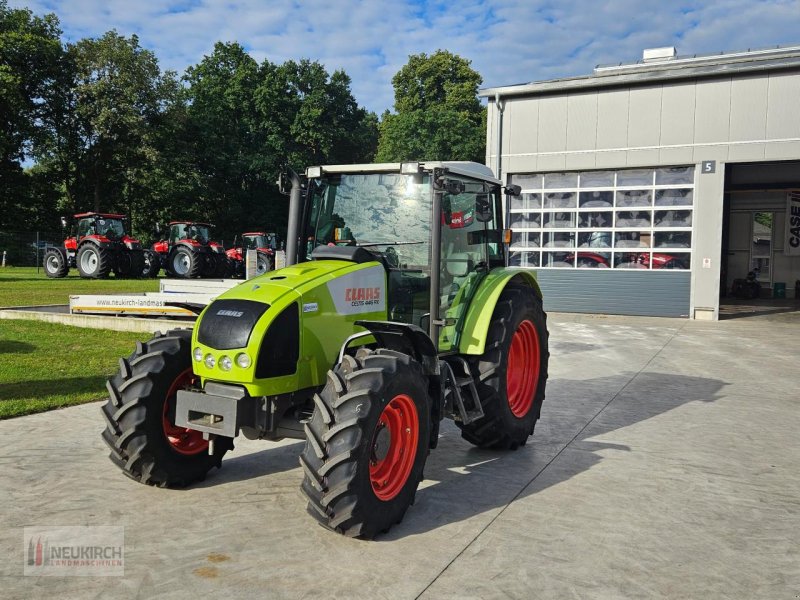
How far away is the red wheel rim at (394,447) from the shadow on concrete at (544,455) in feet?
0.76

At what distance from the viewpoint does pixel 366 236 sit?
4707mm

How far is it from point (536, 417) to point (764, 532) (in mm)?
2046

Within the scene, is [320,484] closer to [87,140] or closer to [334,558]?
[334,558]

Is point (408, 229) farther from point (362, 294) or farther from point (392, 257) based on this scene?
point (362, 294)

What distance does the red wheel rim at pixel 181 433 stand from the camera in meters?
4.09

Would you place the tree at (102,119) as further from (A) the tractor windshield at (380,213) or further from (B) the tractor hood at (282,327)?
(B) the tractor hood at (282,327)

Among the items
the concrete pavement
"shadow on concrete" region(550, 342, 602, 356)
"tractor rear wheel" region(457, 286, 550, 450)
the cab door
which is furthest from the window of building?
the cab door

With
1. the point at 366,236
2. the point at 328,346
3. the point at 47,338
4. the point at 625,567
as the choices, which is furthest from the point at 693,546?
the point at 47,338

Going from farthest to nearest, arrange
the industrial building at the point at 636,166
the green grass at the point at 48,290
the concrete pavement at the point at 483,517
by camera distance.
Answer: the industrial building at the point at 636,166, the green grass at the point at 48,290, the concrete pavement at the point at 483,517

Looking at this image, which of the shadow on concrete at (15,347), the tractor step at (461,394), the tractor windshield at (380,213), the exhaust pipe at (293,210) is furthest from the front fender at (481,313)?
the shadow on concrete at (15,347)

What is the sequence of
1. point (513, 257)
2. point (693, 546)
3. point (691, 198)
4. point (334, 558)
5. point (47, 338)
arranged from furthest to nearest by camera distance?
point (513, 257), point (691, 198), point (47, 338), point (693, 546), point (334, 558)

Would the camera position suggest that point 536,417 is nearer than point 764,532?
Answer: No

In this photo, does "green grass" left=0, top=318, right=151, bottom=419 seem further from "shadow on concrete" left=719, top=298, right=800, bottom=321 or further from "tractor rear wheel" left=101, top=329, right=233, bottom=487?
"shadow on concrete" left=719, top=298, right=800, bottom=321

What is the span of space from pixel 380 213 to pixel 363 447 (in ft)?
6.17
